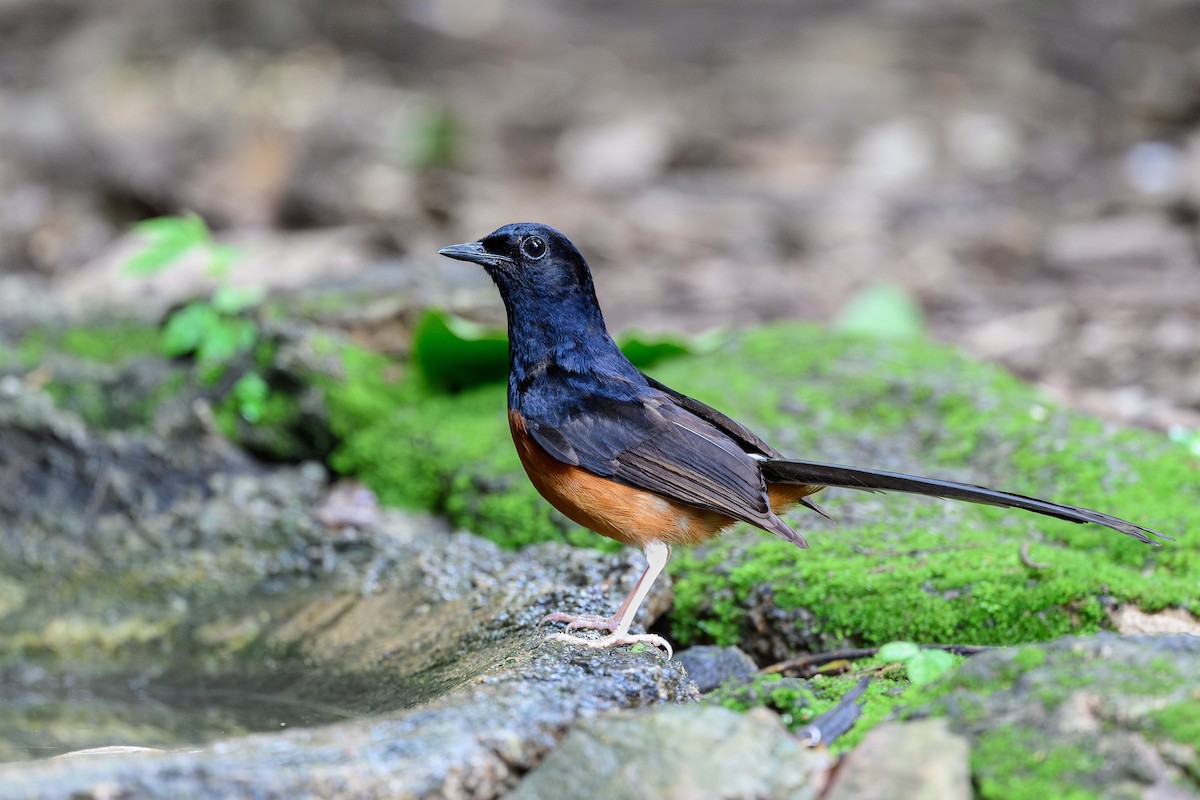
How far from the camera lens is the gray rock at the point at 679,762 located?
2.24 m

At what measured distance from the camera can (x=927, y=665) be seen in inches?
115

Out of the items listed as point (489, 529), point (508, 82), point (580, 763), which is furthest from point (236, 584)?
point (508, 82)

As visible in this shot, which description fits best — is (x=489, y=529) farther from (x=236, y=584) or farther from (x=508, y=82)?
(x=508, y=82)

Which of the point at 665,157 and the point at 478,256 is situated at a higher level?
the point at 478,256

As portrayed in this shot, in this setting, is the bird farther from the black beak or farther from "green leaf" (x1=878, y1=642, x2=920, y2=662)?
"green leaf" (x1=878, y1=642, x2=920, y2=662)

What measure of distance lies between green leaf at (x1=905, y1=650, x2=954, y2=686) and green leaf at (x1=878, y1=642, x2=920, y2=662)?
3 cm

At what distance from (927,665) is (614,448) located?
1032mm

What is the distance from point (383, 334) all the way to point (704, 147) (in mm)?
5879

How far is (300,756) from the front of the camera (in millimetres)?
2227

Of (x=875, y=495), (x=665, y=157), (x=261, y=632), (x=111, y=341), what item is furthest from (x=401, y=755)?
(x=665, y=157)

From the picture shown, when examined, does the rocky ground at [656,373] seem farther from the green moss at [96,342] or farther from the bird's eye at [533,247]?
the bird's eye at [533,247]

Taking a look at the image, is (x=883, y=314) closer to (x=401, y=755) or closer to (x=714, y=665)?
(x=714, y=665)

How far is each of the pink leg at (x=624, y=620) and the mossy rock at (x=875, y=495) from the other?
390mm

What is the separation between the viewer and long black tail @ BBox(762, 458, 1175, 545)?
2.86 meters
